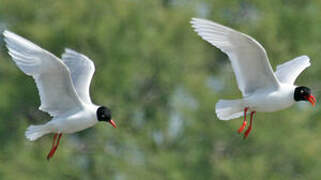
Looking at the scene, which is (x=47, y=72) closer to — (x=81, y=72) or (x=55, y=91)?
(x=55, y=91)

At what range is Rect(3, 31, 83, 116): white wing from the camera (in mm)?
11211

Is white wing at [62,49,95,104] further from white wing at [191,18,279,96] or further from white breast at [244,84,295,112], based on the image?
white breast at [244,84,295,112]

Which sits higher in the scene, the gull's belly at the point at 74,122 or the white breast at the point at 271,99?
the white breast at the point at 271,99

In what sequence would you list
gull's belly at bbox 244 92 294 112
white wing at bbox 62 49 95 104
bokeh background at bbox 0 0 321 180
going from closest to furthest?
gull's belly at bbox 244 92 294 112 < white wing at bbox 62 49 95 104 < bokeh background at bbox 0 0 321 180

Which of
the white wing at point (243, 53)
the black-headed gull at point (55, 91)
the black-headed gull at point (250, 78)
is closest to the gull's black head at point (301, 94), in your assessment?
the black-headed gull at point (250, 78)

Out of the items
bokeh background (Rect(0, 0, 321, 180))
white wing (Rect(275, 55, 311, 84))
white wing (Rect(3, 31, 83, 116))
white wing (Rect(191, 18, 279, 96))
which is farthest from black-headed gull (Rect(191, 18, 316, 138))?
bokeh background (Rect(0, 0, 321, 180))

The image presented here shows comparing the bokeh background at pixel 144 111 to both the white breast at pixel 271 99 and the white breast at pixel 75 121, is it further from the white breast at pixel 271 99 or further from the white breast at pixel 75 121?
the white breast at pixel 271 99

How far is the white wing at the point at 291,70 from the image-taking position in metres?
12.4

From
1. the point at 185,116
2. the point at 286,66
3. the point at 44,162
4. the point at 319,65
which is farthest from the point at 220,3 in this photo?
the point at 286,66

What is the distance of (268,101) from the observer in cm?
1173

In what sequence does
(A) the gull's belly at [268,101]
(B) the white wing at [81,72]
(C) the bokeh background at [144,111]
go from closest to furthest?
(A) the gull's belly at [268,101] < (B) the white wing at [81,72] < (C) the bokeh background at [144,111]

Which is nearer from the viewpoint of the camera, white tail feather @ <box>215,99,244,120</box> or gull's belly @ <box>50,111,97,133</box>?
gull's belly @ <box>50,111,97,133</box>

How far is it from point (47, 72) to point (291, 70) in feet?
9.43

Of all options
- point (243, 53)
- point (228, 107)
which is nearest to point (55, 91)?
point (228, 107)
